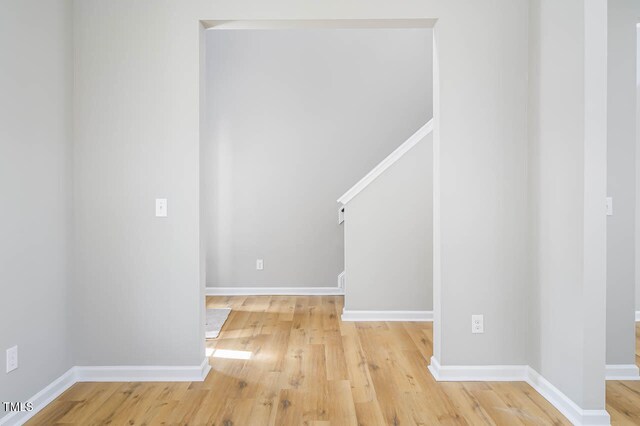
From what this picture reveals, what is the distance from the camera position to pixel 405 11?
293 cm

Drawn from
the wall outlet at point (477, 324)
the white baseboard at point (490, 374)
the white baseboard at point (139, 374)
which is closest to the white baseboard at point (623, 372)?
the white baseboard at point (490, 374)

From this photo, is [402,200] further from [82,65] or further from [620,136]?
[82,65]

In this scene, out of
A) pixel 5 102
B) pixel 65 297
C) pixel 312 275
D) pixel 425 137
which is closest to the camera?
pixel 5 102

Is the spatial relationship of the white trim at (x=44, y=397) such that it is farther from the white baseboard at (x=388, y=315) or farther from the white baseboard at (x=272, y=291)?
the white baseboard at (x=272, y=291)

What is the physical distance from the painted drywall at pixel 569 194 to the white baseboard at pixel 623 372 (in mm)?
563

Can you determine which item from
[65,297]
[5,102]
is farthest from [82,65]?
[65,297]

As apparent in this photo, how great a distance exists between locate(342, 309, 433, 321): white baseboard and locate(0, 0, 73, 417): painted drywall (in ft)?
7.72

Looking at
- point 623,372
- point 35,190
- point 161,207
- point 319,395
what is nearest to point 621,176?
point 623,372

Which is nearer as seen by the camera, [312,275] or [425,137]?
[425,137]

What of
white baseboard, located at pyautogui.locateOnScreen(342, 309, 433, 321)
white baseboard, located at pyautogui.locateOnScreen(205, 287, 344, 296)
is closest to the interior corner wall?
white baseboard, located at pyautogui.locateOnScreen(342, 309, 433, 321)

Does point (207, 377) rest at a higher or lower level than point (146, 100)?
lower

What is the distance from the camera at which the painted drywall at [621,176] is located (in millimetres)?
3018

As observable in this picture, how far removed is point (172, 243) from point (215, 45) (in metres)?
3.50

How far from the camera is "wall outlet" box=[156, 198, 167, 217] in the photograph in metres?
2.93
